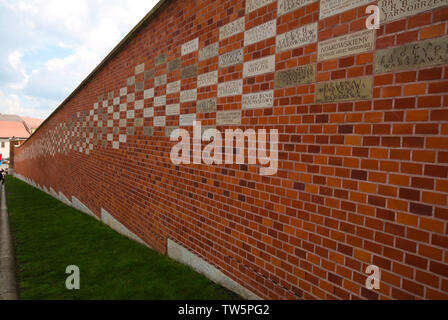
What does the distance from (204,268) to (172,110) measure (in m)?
2.10

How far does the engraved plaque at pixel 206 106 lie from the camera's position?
2.97 metres

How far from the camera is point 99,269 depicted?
3.52 meters

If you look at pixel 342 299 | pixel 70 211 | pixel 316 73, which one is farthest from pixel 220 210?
pixel 70 211

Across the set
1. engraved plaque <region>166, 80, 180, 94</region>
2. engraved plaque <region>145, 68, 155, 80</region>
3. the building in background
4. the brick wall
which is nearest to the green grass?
the brick wall

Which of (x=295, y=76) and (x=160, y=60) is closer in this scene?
(x=295, y=76)

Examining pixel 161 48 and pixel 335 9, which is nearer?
pixel 335 9

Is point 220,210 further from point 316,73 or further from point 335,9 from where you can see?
point 335,9

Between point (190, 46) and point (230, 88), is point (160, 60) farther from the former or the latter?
point (230, 88)

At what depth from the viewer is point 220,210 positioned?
9.38 ft

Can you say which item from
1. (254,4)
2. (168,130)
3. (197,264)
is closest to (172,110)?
(168,130)

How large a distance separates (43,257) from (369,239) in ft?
14.8

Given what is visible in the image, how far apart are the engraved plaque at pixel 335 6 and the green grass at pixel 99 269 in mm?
2570
